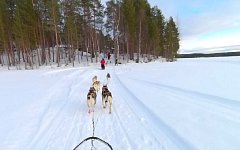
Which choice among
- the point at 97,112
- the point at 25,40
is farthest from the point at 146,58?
the point at 97,112

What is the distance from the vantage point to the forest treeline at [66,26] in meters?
35.1

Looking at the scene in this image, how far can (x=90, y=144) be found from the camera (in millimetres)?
5625

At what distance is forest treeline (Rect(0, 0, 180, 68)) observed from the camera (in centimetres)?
3509

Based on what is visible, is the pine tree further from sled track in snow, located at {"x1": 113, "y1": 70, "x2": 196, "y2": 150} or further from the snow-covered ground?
sled track in snow, located at {"x1": 113, "y1": 70, "x2": 196, "y2": 150}

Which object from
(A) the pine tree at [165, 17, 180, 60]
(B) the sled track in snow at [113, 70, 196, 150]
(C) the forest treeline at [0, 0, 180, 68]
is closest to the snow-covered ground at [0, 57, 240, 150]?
(B) the sled track in snow at [113, 70, 196, 150]

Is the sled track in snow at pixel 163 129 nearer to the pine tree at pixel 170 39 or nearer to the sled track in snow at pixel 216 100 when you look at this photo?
the sled track in snow at pixel 216 100

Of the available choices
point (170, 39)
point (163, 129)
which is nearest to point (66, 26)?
point (170, 39)

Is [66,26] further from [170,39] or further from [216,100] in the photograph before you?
[216,100]

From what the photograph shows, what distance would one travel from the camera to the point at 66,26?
38.8 metres

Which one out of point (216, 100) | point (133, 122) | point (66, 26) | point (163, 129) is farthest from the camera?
point (66, 26)

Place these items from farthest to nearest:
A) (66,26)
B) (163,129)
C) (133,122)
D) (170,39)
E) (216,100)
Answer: (170,39)
(66,26)
(216,100)
(133,122)
(163,129)

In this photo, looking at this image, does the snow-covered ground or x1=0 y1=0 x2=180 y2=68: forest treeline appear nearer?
the snow-covered ground

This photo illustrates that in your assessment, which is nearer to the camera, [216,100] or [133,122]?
[133,122]

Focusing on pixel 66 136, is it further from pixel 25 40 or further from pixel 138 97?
pixel 25 40
